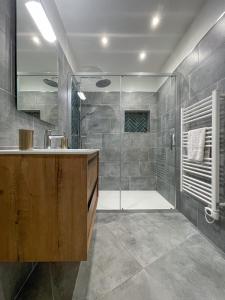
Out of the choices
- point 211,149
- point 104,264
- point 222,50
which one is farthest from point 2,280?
point 222,50

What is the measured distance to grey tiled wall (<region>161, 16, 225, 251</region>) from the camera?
1.53 metres

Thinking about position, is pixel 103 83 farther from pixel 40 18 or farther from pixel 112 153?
pixel 40 18

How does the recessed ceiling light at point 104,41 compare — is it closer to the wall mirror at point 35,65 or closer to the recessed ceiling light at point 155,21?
the recessed ceiling light at point 155,21

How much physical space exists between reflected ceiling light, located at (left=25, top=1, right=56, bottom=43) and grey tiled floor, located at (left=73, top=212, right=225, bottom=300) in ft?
6.38

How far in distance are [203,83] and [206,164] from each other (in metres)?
0.83

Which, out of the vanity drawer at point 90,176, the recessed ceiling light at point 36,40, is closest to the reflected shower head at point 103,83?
the recessed ceiling light at point 36,40

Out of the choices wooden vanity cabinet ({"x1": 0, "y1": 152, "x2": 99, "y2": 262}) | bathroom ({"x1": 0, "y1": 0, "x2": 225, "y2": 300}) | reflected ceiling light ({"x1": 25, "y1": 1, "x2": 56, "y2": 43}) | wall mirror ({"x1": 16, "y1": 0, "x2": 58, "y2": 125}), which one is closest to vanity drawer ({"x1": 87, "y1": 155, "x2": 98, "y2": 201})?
bathroom ({"x1": 0, "y1": 0, "x2": 225, "y2": 300})

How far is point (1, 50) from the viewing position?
37.3 inches

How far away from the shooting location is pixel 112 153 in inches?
135

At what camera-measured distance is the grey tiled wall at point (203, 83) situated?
5.02 feet

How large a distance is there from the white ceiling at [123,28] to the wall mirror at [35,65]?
1.92 ft

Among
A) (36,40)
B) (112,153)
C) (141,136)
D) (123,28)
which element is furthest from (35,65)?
(141,136)

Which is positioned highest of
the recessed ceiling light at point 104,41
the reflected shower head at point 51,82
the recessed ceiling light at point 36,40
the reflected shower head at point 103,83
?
the recessed ceiling light at point 104,41

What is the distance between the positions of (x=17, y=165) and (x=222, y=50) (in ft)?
5.89
